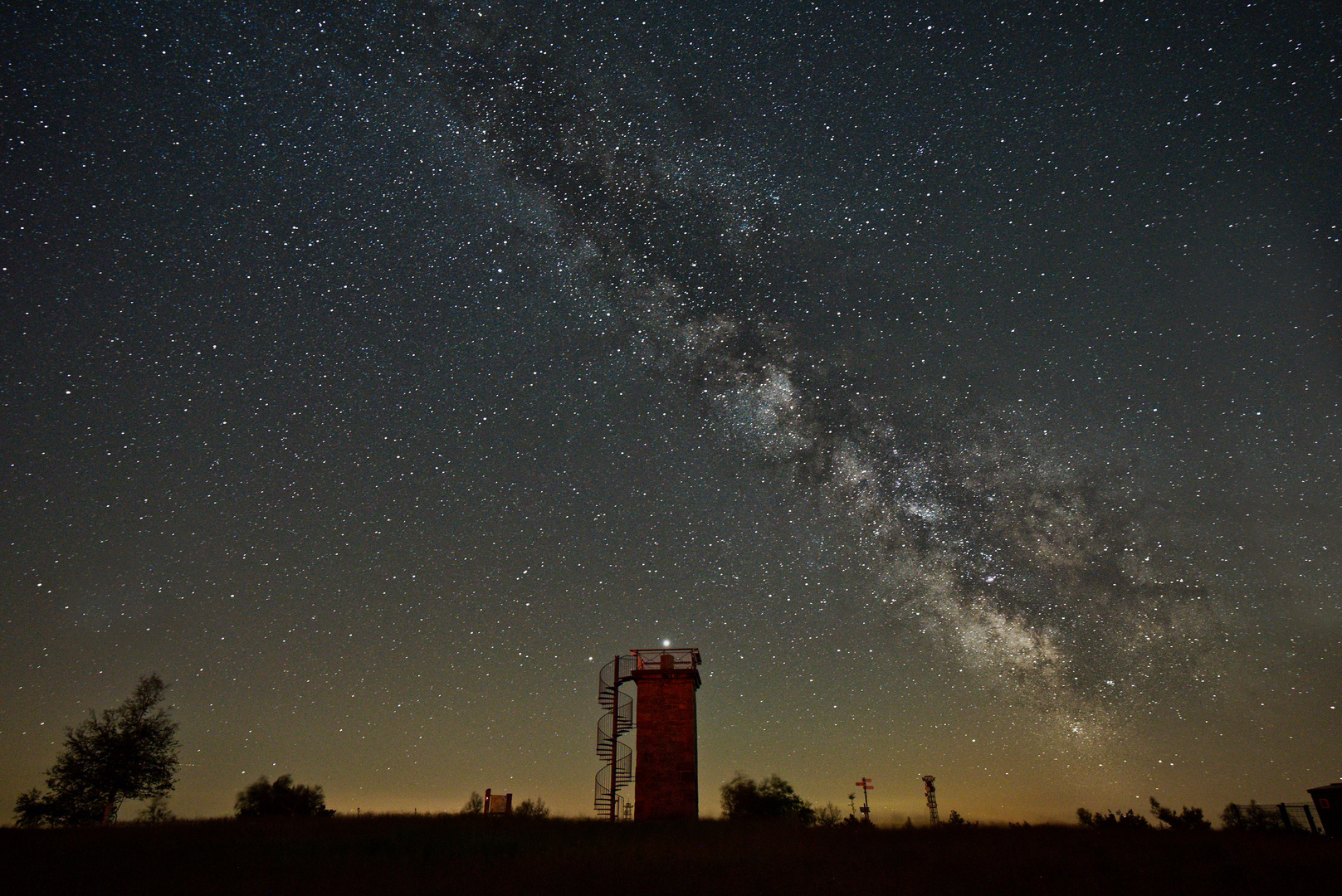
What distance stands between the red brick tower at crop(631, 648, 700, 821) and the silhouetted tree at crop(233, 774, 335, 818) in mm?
25410

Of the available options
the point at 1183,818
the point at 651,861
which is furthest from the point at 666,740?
the point at 1183,818

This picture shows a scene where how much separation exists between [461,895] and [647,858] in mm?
4286

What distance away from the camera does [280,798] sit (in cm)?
4050

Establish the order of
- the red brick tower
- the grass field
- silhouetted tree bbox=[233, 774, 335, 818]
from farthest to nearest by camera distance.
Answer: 1. silhouetted tree bbox=[233, 774, 335, 818]
2. the red brick tower
3. the grass field

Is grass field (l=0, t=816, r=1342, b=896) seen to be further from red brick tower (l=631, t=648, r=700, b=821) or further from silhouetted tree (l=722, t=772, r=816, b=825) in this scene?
silhouetted tree (l=722, t=772, r=816, b=825)

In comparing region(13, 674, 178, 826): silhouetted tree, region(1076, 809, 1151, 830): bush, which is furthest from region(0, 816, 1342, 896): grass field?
region(13, 674, 178, 826): silhouetted tree

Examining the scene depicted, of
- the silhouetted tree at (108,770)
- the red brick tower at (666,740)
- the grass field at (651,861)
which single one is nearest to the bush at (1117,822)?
the grass field at (651,861)

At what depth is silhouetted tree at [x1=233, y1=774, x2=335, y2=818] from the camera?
3888cm

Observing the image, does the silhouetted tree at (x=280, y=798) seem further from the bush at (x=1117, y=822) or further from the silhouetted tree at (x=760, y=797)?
the bush at (x=1117, y=822)

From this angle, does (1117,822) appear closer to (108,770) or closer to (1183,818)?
(1183,818)

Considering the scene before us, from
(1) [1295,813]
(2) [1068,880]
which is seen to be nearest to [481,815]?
(2) [1068,880]

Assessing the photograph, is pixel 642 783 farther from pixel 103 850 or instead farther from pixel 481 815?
pixel 103 850

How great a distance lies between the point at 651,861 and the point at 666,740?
9.36 meters

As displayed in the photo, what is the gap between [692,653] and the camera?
25.1 m
